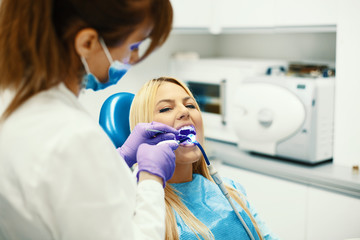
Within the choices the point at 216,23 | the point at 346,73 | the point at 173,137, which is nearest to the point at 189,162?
the point at 173,137

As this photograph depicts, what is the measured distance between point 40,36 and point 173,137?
617mm

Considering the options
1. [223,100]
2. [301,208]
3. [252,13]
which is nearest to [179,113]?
[301,208]

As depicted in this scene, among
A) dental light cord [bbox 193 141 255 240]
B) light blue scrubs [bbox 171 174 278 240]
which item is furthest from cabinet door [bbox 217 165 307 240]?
dental light cord [bbox 193 141 255 240]

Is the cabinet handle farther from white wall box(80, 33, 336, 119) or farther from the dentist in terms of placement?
the dentist

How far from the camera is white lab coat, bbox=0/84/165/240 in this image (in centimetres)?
78

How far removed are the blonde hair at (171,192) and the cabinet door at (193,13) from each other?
1.32 metres

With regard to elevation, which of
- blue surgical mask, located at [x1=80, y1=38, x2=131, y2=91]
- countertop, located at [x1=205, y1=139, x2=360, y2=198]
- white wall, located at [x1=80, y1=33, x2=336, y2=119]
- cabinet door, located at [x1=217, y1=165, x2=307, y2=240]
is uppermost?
blue surgical mask, located at [x1=80, y1=38, x2=131, y2=91]

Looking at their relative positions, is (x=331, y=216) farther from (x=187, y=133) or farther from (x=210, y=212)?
(x=187, y=133)

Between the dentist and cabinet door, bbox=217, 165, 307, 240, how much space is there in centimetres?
154

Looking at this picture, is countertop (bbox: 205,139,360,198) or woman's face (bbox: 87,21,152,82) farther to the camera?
countertop (bbox: 205,139,360,198)

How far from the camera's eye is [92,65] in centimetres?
91

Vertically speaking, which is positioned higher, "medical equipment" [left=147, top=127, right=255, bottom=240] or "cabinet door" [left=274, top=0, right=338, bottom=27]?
"cabinet door" [left=274, top=0, right=338, bottom=27]

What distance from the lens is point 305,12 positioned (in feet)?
7.77

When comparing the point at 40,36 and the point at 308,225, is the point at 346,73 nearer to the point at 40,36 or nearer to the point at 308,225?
the point at 308,225
